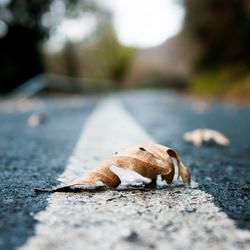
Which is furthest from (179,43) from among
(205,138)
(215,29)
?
(205,138)

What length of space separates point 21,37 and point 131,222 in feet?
57.4

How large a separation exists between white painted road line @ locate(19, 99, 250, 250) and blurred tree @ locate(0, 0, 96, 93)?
16337mm

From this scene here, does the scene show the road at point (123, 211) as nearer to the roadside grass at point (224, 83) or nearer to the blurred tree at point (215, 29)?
the roadside grass at point (224, 83)

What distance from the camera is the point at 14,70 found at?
17.3m

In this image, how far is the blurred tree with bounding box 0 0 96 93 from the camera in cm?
1720

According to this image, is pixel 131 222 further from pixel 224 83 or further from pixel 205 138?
pixel 224 83

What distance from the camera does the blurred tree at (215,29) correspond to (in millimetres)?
16172

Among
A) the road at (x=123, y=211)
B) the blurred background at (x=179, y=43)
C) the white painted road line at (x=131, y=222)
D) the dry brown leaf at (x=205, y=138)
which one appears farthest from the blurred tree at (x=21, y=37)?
the white painted road line at (x=131, y=222)

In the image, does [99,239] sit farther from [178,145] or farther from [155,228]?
[178,145]

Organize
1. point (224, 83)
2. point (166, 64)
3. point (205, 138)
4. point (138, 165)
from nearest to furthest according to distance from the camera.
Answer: point (138, 165), point (205, 138), point (224, 83), point (166, 64)

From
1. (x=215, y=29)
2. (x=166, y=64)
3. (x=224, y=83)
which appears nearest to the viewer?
(x=224, y=83)

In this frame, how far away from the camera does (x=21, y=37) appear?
17578 millimetres

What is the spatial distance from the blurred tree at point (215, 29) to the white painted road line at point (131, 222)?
1394 cm


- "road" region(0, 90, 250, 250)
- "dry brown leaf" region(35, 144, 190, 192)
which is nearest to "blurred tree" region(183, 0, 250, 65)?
"road" region(0, 90, 250, 250)
